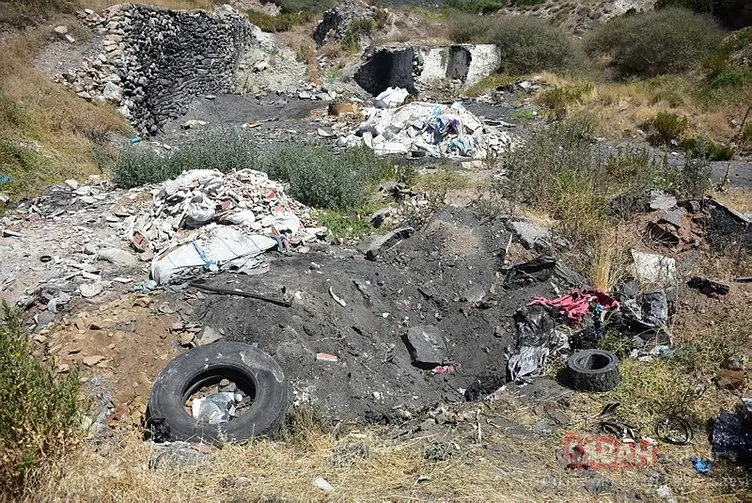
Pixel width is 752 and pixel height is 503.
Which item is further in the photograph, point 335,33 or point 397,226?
point 335,33

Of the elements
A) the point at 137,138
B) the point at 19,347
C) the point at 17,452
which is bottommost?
the point at 137,138

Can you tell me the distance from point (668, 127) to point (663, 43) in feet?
22.9

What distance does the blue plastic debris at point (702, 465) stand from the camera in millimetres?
2928

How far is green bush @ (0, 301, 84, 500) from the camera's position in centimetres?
214

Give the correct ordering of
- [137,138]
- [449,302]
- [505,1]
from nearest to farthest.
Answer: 1. [449,302]
2. [137,138]
3. [505,1]

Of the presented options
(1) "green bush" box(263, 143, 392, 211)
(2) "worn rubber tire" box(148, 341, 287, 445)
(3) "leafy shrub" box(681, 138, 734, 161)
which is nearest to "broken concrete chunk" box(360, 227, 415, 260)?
(1) "green bush" box(263, 143, 392, 211)

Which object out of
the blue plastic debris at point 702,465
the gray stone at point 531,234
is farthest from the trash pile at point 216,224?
the blue plastic debris at point 702,465

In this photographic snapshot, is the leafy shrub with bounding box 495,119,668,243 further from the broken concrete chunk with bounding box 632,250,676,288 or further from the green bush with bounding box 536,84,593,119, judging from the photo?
the green bush with bounding box 536,84,593,119

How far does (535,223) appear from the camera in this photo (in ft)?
19.2

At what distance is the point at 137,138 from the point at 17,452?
9.67 m

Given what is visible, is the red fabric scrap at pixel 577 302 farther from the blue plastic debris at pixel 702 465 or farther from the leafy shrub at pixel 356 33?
the leafy shrub at pixel 356 33

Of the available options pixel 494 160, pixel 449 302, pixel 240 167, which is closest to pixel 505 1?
pixel 494 160

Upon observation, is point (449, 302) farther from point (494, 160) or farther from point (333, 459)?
point (494, 160)

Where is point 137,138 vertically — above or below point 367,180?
below
